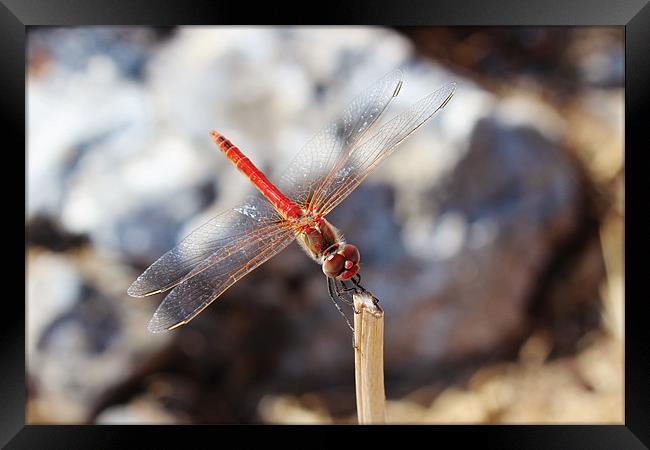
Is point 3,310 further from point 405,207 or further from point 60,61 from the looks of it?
point 405,207

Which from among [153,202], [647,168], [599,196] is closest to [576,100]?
[599,196]

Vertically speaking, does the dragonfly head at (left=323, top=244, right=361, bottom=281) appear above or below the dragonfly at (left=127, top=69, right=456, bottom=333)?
below

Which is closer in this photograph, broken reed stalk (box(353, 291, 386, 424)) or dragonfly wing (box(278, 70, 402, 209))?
broken reed stalk (box(353, 291, 386, 424))

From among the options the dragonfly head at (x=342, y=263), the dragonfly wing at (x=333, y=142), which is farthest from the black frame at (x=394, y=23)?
the dragonfly head at (x=342, y=263)

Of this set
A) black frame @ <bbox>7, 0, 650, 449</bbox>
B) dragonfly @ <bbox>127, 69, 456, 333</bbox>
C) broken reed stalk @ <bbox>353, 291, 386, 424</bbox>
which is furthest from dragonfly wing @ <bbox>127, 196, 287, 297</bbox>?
black frame @ <bbox>7, 0, 650, 449</bbox>

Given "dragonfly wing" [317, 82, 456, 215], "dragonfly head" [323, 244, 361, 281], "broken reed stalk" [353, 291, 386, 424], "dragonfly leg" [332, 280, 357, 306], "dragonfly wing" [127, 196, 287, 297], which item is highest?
"dragonfly wing" [317, 82, 456, 215]

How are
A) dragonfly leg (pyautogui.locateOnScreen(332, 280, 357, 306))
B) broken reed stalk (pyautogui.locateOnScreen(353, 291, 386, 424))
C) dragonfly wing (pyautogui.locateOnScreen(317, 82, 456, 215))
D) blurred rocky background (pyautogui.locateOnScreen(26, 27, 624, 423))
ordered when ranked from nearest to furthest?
broken reed stalk (pyautogui.locateOnScreen(353, 291, 386, 424)), dragonfly leg (pyautogui.locateOnScreen(332, 280, 357, 306)), dragonfly wing (pyautogui.locateOnScreen(317, 82, 456, 215)), blurred rocky background (pyautogui.locateOnScreen(26, 27, 624, 423))

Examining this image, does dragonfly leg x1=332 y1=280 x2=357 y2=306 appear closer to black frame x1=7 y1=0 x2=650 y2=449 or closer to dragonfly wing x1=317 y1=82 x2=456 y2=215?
dragonfly wing x1=317 y1=82 x2=456 y2=215

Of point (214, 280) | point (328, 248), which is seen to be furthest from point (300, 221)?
point (214, 280)
